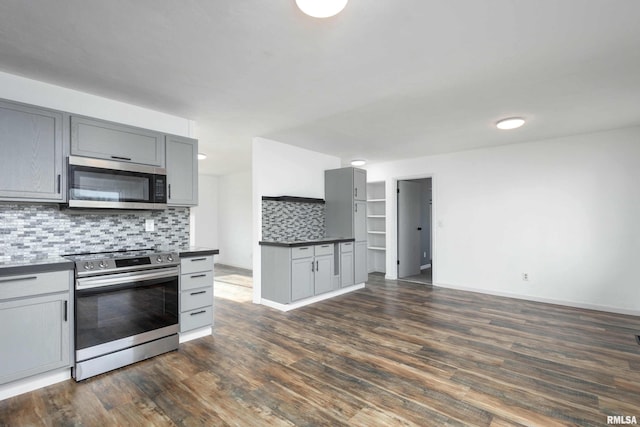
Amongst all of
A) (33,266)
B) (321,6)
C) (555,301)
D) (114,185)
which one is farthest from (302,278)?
(555,301)

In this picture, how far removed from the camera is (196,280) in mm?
3100

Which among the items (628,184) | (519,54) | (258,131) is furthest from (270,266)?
(628,184)

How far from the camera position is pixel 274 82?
2.64m

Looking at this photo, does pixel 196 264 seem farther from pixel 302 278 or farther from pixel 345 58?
pixel 345 58

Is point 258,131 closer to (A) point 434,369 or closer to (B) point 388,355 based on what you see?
(B) point 388,355

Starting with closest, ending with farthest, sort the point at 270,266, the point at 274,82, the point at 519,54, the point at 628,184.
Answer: the point at 519,54
the point at 274,82
the point at 628,184
the point at 270,266

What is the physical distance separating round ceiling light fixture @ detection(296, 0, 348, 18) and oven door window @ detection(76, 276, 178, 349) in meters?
2.46

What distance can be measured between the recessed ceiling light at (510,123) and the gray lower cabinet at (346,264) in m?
2.68

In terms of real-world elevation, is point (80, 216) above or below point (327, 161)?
below

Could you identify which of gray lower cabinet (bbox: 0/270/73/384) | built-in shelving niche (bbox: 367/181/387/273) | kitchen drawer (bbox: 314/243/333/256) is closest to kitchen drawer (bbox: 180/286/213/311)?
gray lower cabinet (bbox: 0/270/73/384)

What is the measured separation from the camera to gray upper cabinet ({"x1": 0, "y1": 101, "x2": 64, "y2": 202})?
7.42ft

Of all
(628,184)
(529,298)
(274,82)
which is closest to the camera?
(274,82)

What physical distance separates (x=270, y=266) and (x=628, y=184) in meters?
4.79

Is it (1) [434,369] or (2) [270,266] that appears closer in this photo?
(1) [434,369]
